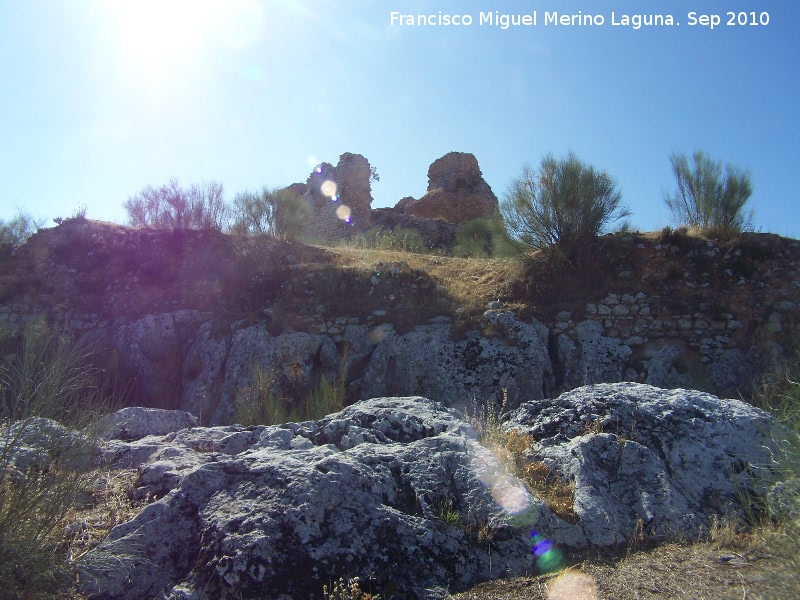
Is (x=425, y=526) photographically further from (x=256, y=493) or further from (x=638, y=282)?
(x=638, y=282)

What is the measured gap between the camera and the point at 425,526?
3148 mm

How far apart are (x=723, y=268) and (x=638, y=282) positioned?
4.77 feet

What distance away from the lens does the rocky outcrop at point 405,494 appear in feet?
9.25

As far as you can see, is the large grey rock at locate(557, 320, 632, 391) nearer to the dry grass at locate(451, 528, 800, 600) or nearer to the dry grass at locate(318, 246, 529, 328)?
the dry grass at locate(318, 246, 529, 328)

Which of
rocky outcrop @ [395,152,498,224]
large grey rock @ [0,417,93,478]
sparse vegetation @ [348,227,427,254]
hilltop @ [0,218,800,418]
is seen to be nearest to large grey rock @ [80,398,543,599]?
large grey rock @ [0,417,93,478]

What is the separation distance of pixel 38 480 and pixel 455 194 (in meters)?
21.4

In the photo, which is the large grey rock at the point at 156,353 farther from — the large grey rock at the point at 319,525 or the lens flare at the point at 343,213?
the lens flare at the point at 343,213

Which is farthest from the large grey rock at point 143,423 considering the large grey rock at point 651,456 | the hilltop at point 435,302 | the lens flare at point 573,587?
the hilltop at point 435,302

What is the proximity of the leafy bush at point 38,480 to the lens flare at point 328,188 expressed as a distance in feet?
61.4

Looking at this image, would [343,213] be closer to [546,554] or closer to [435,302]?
[435,302]

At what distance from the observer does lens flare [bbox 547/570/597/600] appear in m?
2.80

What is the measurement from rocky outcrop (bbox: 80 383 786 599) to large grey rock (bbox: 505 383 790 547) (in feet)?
0.03

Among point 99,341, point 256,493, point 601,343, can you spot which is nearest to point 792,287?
point 601,343

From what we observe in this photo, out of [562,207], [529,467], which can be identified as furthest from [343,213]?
[529,467]
